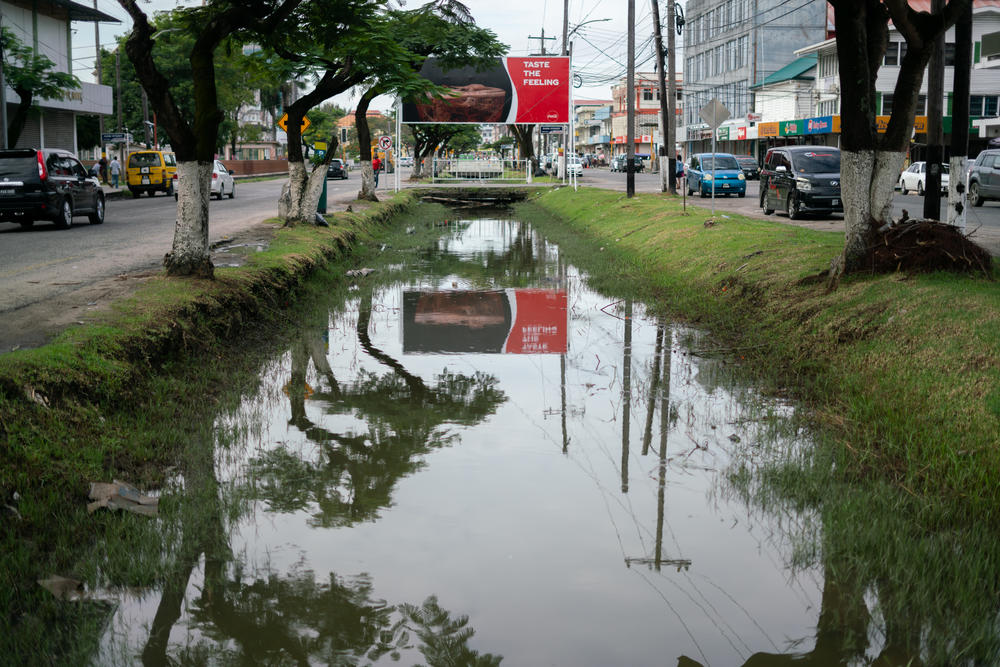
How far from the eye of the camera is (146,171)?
38.9 meters

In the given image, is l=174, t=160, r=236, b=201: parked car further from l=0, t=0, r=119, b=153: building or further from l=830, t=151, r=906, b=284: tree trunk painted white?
l=830, t=151, r=906, b=284: tree trunk painted white

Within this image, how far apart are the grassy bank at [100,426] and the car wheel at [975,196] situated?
73.2ft

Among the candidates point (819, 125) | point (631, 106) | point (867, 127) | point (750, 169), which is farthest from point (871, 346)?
point (819, 125)

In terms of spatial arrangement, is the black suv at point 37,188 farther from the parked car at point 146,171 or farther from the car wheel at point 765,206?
the parked car at point 146,171

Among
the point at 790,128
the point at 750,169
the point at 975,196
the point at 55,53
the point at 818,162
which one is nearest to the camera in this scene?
the point at 818,162

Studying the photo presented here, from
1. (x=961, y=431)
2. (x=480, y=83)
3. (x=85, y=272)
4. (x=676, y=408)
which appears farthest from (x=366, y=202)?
(x=961, y=431)

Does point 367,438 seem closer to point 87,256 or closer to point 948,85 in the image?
point 87,256

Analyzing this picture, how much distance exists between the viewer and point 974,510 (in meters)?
5.28

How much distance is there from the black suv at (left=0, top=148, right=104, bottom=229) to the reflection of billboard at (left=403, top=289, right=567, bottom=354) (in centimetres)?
955

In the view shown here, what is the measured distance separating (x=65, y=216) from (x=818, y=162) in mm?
16789

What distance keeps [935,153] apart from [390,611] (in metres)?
13.9

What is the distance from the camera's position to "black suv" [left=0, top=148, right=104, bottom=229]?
19.6 m

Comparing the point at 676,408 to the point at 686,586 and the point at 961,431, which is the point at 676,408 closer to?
the point at 961,431

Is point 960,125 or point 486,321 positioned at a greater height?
point 960,125
